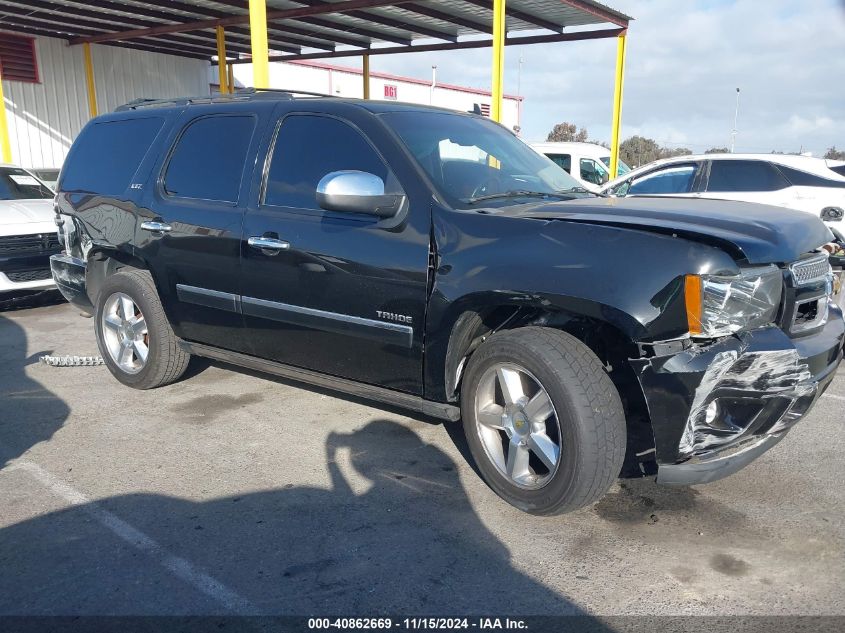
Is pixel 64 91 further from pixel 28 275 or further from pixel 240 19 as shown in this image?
pixel 28 275

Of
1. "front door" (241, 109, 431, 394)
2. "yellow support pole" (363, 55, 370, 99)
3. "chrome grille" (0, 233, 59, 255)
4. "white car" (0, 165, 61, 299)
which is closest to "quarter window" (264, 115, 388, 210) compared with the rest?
"front door" (241, 109, 431, 394)

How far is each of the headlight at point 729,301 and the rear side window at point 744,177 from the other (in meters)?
6.42

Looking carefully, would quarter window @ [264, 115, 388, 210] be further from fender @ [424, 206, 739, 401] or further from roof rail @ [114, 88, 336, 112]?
fender @ [424, 206, 739, 401]

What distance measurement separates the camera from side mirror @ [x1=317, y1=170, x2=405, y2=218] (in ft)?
11.5

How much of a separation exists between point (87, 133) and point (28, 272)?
9.40ft

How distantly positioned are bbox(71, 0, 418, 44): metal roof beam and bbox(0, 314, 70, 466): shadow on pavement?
8980 mm

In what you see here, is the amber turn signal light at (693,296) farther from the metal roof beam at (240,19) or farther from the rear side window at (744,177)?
the metal roof beam at (240,19)

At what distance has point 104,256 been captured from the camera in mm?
5254

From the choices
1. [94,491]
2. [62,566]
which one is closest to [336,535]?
[62,566]

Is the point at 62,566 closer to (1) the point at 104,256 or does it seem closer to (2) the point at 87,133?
(1) the point at 104,256

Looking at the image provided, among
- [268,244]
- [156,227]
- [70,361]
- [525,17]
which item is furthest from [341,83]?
[268,244]

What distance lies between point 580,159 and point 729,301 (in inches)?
501

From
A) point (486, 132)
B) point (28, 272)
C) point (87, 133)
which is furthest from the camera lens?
point (28, 272)

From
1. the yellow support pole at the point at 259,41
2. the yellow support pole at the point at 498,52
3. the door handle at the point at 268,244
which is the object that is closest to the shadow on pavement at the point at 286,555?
the door handle at the point at 268,244
